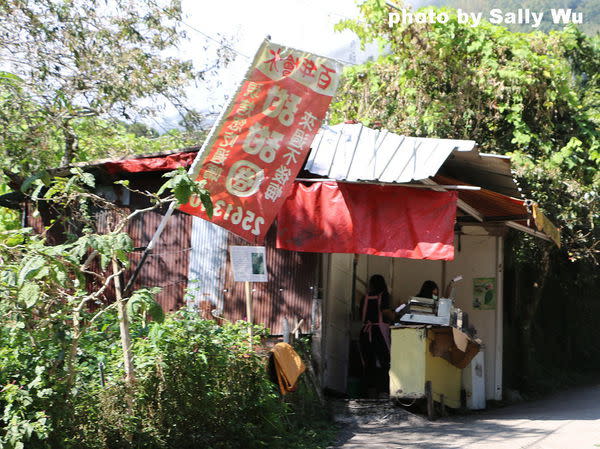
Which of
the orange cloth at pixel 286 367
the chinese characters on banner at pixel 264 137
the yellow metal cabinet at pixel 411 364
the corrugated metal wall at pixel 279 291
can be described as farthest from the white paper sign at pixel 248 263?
the yellow metal cabinet at pixel 411 364

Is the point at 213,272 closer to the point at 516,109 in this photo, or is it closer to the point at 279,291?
the point at 279,291

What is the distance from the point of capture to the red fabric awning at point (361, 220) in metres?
9.70

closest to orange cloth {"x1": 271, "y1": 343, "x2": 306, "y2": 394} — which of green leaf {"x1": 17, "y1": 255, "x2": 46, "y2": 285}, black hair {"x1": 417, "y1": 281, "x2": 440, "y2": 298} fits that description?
green leaf {"x1": 17, "y1": 255, "x2": 46, "y2": 285}

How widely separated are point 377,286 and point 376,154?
3409 mm

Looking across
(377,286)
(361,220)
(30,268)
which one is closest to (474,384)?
(377,286)

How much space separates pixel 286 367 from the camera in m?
8.52

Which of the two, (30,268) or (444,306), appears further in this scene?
(444,306)

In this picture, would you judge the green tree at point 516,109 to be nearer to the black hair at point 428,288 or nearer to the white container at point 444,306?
the black hair at point 428,288

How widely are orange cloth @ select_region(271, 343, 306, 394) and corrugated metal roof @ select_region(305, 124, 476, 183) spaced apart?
243 centimetres

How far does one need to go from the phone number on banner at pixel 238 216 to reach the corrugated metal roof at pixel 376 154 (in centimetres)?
156

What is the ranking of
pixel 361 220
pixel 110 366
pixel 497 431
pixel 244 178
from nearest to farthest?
pixel 110 366 → pixel 244 178 → pixel 497 431 → pixel 361 220

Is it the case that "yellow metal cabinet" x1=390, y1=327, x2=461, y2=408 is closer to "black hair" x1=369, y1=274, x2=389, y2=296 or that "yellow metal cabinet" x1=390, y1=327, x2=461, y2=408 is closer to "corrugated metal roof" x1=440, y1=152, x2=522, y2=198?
"black hair" x1=369, y1=274, x2=389, y2=296

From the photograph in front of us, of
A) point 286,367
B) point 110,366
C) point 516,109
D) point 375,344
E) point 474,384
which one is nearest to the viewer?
point 110,366

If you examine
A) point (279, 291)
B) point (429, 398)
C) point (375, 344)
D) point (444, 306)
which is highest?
point (279, 291)
